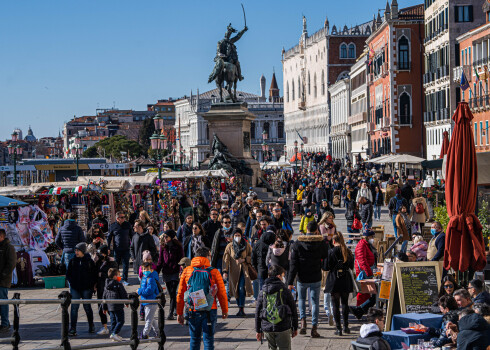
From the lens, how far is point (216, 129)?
37.2 m

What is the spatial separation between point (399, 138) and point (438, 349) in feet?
180

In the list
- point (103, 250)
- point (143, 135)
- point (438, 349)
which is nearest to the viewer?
point (438, 349)

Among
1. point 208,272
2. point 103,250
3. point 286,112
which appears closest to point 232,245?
point 103,250

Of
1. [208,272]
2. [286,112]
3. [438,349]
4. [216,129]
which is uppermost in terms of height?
[286,112]

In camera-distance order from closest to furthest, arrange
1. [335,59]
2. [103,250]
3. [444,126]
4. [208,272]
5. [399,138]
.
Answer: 1. [208,272]
2. [103,250]
3. [444,126]
4. [399,138]
5. [335,59]

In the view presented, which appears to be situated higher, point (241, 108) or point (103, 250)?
point (241, 108)

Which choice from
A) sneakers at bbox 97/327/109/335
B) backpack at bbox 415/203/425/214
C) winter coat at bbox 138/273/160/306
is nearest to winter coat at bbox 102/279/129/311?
winter coat at bbox 138/273/160/306

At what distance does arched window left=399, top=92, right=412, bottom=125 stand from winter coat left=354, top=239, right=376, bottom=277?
50182 millimetres

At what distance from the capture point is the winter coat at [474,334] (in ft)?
28.6

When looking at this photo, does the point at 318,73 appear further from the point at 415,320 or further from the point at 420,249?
the point at 415,320

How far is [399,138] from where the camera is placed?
63344mm

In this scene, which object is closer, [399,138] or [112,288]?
[112,288]

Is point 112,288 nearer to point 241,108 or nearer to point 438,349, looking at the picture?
point 438,349

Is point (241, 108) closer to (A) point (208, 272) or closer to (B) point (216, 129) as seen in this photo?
(B) point (216, 129)
